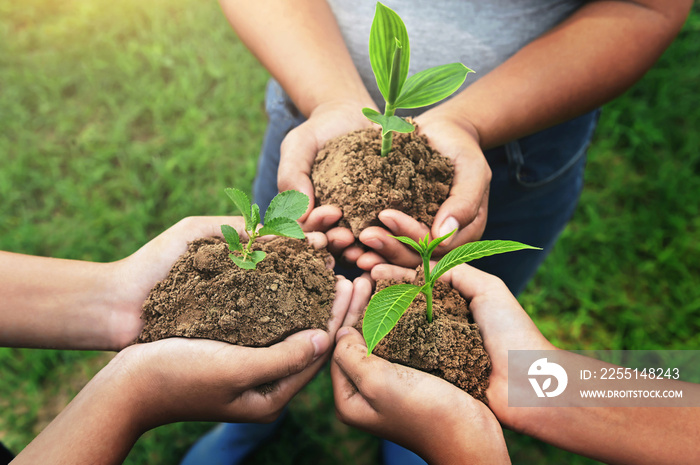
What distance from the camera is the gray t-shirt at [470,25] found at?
5.80 feet

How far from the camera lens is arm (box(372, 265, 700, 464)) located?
1.36 m

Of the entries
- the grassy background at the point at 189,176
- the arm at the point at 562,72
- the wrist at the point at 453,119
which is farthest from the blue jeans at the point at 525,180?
the grassy background at the point at 189,176

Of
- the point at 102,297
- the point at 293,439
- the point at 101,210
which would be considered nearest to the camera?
the point at 102,297

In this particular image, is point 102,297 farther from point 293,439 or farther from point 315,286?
point 293,439

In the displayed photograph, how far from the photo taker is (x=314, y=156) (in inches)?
67.2

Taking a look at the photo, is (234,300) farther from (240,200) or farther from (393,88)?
(393,88)

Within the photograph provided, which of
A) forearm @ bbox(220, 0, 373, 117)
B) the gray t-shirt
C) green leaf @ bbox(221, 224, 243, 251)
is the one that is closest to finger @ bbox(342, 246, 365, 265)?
green leaf @ bbox(221, 224, 243, 251)

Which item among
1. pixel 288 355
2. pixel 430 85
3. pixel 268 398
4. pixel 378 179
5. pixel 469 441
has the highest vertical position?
pixel 430 85

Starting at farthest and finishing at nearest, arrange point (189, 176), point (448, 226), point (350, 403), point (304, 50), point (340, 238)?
point (189, 176) < point (304, 50) < point (340, 238) < point (448, 226) < point (350, 403)

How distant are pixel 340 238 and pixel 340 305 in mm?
216

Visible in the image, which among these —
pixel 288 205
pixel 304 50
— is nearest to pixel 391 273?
pixel 288 205

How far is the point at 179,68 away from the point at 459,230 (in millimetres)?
3222

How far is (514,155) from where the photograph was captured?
72.8 inches

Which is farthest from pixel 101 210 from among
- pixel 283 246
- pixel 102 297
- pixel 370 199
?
pixel 370 199
